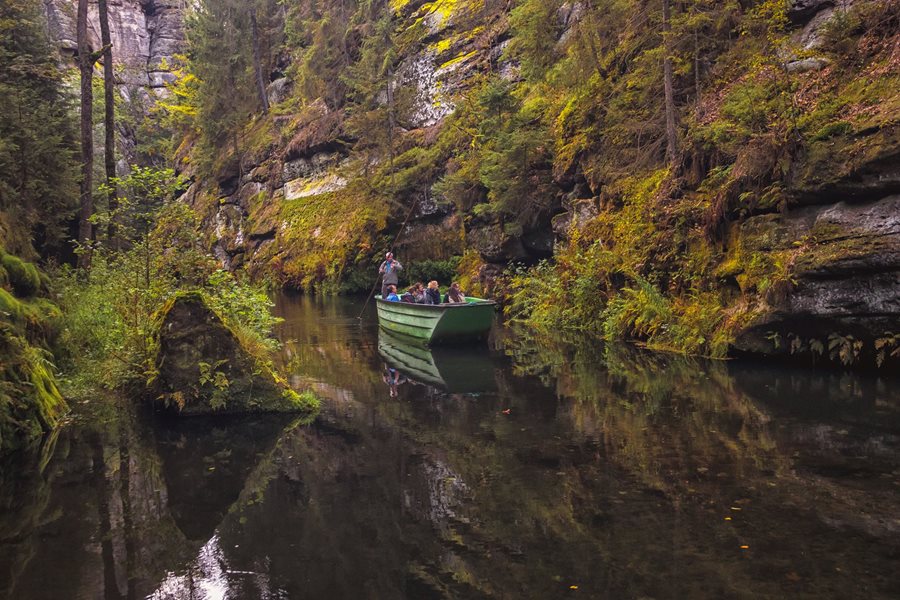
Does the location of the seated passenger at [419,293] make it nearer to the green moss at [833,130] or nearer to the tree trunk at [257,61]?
the green moss at [833,130]

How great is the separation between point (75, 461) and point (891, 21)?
49.8 ft

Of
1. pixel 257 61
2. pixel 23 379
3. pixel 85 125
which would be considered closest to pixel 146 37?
pixel 257 61

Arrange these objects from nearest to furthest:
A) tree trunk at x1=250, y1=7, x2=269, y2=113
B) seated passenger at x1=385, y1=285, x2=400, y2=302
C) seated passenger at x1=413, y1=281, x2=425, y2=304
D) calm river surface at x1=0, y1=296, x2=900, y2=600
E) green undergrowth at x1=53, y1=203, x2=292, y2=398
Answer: calm river surface at x1=0, y1=296, x2=900, y2=600, green undergrowth at x1=53, y1=203, x2=292, y2=398, seated passenger at x1=413, y1=281, x2=425, y2=304, seated passenger at x1=385, y1=285, x2=400, y2=302, tree trunk at x1=250, y1=7, x2=269, y2=113

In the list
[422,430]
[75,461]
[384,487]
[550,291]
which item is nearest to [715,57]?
[550,291]

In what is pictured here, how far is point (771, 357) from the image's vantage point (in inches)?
472

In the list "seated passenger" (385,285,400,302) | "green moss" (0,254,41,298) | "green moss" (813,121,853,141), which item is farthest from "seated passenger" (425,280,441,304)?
"green moss" (813,121,853,141)

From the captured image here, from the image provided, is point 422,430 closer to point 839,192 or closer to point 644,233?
point 839,192

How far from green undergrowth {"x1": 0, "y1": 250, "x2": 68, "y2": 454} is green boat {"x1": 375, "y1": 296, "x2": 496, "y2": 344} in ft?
25.4

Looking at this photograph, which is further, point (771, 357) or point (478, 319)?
point (478, 319)

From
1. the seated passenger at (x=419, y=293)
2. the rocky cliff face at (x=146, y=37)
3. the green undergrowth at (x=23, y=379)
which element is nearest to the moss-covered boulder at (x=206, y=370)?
the green undergrowth at (x=23, y=379)

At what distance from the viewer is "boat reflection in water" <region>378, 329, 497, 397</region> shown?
451 inches

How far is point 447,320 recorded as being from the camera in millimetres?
15281

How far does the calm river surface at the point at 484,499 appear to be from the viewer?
433 cm

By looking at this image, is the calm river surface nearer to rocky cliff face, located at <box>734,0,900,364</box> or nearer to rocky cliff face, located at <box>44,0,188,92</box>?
rocky cliff face, located at <box>734,0,900,364</box>
